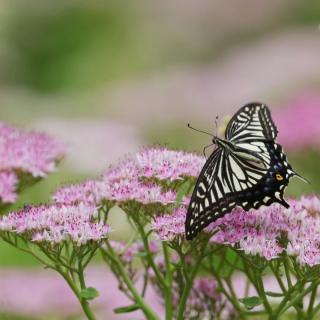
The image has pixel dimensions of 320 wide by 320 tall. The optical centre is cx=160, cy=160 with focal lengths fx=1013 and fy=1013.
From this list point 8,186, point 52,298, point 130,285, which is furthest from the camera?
point 52,298

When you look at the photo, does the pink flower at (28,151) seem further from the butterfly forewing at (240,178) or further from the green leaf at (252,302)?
the green leaf at (252,302)

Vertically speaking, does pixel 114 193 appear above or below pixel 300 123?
below

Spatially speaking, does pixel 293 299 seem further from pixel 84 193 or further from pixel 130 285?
pixel 84 193

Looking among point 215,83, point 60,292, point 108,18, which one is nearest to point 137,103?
point 215,83

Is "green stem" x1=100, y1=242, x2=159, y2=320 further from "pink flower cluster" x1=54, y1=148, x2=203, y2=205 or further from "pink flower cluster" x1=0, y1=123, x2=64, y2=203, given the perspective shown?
"pink flower cluster" x1=0, y1=123, x2=64, y2=203

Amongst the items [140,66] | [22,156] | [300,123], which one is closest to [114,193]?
[22,156]

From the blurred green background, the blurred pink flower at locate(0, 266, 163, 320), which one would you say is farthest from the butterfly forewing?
the blurred green background

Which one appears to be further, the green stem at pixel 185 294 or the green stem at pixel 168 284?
the green stem at pixel 168 284

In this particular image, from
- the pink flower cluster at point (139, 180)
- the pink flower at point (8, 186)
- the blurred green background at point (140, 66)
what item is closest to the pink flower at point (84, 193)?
the pink flower cluster at point (139, 180)

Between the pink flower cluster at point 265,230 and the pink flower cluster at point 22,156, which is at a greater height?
the pink flower cluster at point 22,156
